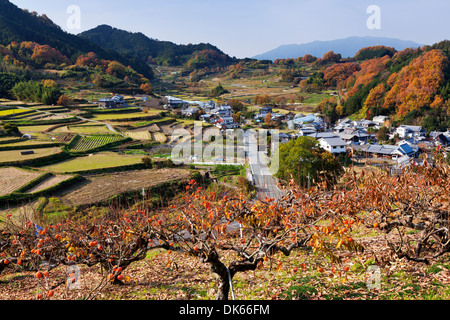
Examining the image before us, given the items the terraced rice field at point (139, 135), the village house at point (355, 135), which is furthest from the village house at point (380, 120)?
the terraced rice field at point (139, 135)

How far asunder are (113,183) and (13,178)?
19.4 feet

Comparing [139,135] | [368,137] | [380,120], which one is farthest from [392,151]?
[139,135]

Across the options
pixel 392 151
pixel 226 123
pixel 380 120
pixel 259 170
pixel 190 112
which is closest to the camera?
pixel 259 170

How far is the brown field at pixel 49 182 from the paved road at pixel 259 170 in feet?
41.1

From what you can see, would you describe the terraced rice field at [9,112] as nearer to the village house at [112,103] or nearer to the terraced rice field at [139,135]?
the village house at [112,103]

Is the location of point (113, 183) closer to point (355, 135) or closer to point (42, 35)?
point (355, 135)

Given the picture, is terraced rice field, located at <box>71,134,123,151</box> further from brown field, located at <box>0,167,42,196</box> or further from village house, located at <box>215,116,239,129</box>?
village house, located at <box>215,116,239,129</box>

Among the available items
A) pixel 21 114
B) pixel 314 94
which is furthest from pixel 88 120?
pixel 314 94

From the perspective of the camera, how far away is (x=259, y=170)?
2333cm

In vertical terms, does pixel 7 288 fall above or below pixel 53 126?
below
